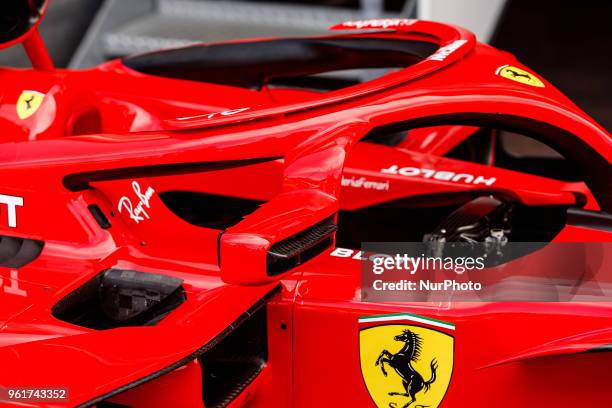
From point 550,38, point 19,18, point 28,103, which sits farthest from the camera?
point 550,38

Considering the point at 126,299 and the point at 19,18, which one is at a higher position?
the point at 19,18

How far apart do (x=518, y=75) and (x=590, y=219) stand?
39 cm

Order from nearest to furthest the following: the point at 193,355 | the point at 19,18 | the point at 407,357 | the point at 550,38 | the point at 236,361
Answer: the point at 193,355 → the point at 407,357 → the point at 236,361 → the point at 19,18 → the point at 550,38

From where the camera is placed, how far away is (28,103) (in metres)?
2.74

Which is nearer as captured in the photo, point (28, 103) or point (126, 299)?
point (126, 299)

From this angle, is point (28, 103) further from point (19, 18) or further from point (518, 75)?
point (518, 75)

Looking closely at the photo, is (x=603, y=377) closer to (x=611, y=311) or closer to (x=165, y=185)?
(x=611, y=311)

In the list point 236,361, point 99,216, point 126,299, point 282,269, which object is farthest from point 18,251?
point 282,269

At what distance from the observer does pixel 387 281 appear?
2252 millimetres

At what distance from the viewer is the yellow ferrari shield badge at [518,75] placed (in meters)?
2.34

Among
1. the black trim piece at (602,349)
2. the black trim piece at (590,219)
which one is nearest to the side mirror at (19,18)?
the black trim piece at (590,219)

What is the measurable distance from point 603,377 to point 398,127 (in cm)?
69

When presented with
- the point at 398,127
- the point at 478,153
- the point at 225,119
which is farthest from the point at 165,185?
the point at 478,153

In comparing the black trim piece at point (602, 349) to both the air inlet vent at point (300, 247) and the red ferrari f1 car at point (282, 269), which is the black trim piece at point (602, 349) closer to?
the red ferrari f1 car at point (282, 269)
